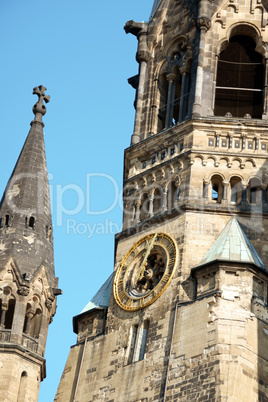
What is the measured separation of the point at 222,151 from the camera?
146 ft

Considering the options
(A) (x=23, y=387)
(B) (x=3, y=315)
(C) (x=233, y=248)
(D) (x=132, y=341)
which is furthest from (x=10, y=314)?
(C) (x=233, y=248)

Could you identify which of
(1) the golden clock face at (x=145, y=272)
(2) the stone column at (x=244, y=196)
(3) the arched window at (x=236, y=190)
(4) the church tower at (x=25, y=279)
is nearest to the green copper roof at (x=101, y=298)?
(1) the golden clock face at (x=145, y=272)

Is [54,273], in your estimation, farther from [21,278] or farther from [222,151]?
[222,151]

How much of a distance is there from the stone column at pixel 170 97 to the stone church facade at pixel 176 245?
5cm

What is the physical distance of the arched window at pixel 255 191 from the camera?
43500 mm

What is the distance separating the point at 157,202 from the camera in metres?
44.6

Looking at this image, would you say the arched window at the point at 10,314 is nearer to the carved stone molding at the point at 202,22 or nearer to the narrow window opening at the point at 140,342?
the narrow window opening at the point at 140,342

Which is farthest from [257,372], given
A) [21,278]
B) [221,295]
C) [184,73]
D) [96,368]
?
[184,73]

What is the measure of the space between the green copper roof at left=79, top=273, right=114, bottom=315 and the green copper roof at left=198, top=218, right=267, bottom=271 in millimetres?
4183

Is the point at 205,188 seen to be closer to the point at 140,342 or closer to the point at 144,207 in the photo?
the point at 144,207

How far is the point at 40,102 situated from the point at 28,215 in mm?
6023

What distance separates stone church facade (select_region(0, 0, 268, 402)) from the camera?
39156 millimetres

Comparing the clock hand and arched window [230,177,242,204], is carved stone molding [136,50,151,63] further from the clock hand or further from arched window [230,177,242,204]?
the clock hand

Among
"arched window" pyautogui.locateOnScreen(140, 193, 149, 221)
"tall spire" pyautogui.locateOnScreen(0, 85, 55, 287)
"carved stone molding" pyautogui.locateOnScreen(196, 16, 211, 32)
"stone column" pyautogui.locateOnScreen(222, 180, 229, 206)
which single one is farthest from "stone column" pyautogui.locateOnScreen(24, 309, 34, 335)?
"carved stone molding" pyautogui.locateOnScreen(196, 16, 211, 32)
